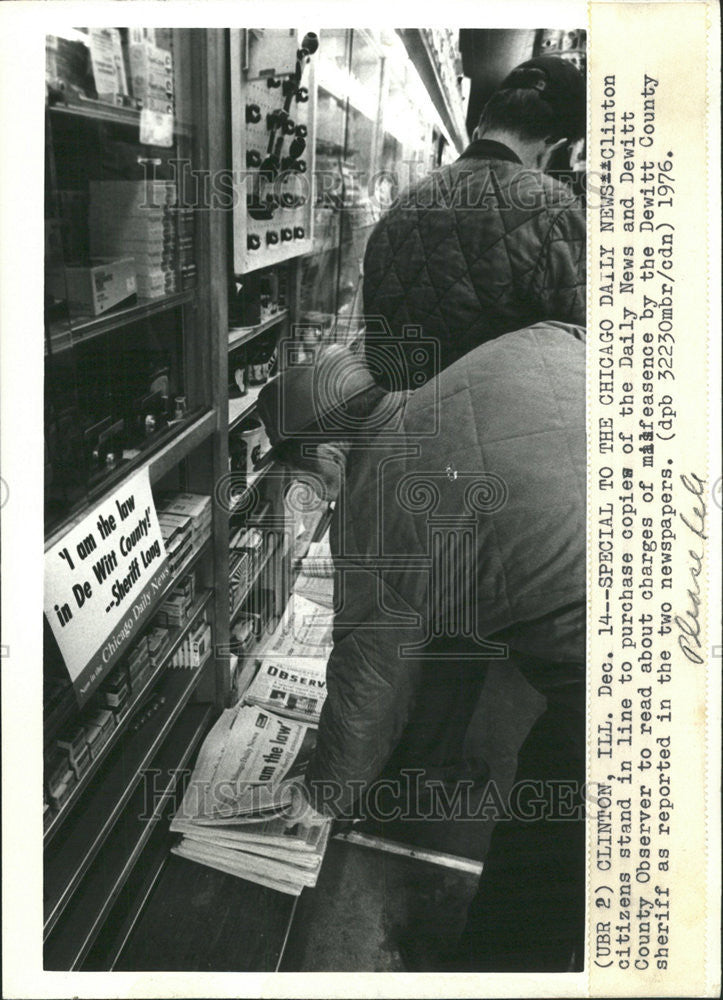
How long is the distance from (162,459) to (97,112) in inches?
22.3

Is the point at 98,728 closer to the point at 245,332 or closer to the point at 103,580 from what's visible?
the point at 103,580

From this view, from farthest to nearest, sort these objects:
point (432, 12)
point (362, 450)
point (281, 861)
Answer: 1. point (281, 861)
2. point (362, 450)
3. point (432, 12)

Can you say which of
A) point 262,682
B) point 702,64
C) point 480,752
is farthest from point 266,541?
point 702,64

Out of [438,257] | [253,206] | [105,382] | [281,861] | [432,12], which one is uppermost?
[432,12]

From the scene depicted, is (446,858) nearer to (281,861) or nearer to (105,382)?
(281,861)

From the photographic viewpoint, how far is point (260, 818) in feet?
3.72

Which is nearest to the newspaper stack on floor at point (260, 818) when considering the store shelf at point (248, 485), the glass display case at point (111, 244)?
the store shelf at point (248, 485)

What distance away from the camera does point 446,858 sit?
111 cm

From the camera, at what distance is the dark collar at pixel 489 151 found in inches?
38.4

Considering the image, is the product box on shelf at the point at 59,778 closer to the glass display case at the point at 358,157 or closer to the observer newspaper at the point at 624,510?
the observer newspaper at the point at 624,510

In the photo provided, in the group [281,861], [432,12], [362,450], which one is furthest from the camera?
[281,861]

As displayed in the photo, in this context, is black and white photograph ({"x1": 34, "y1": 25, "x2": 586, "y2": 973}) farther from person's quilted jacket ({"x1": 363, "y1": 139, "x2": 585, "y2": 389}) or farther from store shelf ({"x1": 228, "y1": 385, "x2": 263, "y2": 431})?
store shelf ({"x1": 228, "y1": 385, "x2": 263, "y2": 431})

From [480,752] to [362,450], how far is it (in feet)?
1.65
